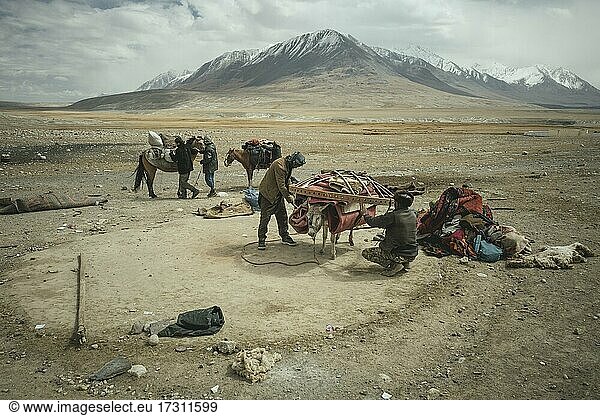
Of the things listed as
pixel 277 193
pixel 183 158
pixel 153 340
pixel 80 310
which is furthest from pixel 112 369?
pixel 183 158

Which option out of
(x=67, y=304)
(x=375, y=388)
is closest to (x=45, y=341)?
(x=67, y=304)

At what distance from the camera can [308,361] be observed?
521cm

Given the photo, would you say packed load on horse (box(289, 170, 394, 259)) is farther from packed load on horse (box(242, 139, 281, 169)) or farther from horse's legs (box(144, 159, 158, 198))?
horse's legs (box(144, 159, 158, 198))

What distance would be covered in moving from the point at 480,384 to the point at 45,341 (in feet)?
14.2

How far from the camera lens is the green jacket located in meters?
8.25

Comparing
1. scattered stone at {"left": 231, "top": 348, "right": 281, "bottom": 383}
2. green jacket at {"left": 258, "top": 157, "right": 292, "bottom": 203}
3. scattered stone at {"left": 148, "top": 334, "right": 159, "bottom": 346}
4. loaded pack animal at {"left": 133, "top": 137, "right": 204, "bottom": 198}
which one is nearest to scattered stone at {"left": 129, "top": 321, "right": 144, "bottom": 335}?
scattered stone at {"left": 148, "top": 334, "right": 159, "bottom": 346}

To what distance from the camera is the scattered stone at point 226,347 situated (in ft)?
17.4

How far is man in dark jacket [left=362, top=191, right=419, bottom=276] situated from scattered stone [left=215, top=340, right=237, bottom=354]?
2.84 meters

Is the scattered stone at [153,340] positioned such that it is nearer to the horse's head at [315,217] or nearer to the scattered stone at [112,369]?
the scattered stone at [112,369]

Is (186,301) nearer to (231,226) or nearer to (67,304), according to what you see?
(67,304)

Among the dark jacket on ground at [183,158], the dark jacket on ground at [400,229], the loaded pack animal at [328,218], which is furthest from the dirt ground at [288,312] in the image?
the dark jacket on ground at [183,158]

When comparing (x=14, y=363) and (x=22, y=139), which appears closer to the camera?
(x=14, y=363)

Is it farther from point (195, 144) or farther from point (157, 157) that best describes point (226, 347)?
point (195, 144)

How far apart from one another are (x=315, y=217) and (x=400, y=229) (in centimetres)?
132
